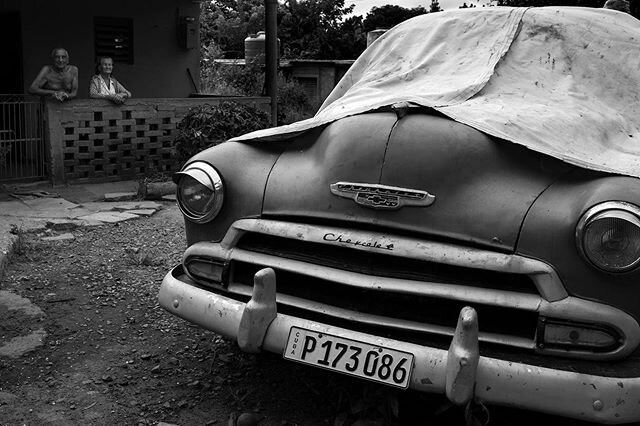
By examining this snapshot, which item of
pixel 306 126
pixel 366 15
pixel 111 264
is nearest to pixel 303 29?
pixel 366 15

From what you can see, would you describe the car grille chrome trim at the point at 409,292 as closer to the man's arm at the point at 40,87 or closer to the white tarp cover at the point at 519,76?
the white tarp cover at the point at 519,76

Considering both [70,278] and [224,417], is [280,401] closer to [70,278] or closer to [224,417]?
[224,417]

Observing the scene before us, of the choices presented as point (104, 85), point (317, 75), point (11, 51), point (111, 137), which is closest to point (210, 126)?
point (111, 137)

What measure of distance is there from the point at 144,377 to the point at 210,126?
17.8ft

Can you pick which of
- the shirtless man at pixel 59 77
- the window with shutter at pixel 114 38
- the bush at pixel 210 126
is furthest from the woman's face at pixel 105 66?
the window with shutter at pixel 114 38

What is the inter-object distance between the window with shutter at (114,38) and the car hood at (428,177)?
9.77 metres

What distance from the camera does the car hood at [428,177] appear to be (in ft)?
8.91

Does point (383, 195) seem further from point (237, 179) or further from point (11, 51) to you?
point (11, 51)

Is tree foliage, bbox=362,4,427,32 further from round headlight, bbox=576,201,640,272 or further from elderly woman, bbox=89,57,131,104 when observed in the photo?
round headlight, bbox=576,201,640,272

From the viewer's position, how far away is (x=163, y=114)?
9414 mm

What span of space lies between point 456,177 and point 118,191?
20.9ft

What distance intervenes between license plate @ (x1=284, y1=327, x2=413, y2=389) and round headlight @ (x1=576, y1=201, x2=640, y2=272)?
0.72 m

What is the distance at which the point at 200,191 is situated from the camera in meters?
3.32

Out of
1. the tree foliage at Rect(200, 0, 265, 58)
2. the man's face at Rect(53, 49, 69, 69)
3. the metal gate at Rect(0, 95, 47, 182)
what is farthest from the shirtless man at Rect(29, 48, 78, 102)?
the tree foliage at Rect(200, 0, 265, 58)
